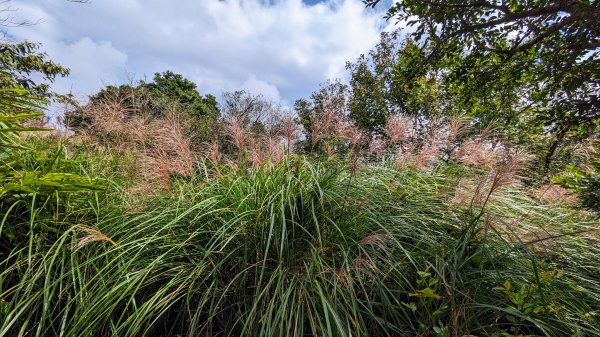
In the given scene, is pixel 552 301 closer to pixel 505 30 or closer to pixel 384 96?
pixel 505 30

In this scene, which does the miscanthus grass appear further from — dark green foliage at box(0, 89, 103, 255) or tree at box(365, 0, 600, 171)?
tree at box(365, 0, 600, 171)

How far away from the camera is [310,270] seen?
1.53 m

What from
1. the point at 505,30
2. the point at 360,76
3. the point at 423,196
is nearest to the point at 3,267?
the point at 423,196

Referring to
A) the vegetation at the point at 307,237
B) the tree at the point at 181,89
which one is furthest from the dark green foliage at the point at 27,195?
the tree at the point at 181,89

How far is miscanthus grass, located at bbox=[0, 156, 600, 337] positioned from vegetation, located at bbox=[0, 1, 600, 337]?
11 mm

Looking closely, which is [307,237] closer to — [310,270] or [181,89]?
[310,270]

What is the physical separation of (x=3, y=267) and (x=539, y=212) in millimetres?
3484

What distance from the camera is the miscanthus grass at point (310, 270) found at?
1.40 m

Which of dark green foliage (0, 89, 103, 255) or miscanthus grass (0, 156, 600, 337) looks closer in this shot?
miscanthus grass (0, 156, 600, 337)

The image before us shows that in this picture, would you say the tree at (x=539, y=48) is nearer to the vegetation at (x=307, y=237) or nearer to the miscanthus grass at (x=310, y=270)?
the vegetation at (x=307, y=237)

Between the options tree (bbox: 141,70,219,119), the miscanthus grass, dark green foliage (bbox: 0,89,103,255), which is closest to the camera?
the miscanthus grass

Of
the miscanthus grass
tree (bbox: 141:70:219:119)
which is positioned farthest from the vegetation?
tree (bbox: 141:70:219:119)

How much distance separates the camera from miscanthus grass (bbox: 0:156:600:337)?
140 centimetres

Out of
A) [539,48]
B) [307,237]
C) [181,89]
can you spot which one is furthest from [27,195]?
[181,89]
